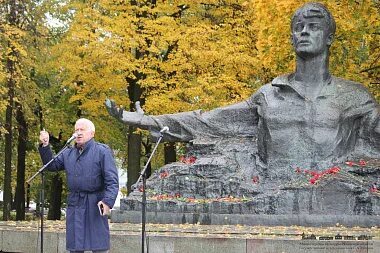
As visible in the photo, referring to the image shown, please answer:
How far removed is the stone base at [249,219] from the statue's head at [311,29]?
10.2 ft

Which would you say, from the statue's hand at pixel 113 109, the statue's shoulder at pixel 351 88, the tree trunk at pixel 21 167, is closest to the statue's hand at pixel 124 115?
the statue's hand at pixel 113 109

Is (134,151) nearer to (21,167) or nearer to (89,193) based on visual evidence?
(21,167)

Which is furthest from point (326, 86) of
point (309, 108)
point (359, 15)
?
point (359, 15)

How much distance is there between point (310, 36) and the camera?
13.5 m

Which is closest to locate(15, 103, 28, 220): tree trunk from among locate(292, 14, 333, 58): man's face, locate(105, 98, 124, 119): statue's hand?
locate(105, 98, 124, 119): statue's hand

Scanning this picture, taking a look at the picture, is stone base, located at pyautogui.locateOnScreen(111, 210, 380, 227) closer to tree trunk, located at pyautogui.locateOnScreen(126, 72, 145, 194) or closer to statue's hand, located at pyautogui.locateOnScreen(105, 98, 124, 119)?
statue's hand, located at pyautogui.locateOnScreen(105, 98, 124, 119)

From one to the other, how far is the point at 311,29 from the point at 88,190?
6941 mm

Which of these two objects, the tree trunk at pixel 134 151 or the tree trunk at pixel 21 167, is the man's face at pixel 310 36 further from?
the tree trunk at pixel 21 167

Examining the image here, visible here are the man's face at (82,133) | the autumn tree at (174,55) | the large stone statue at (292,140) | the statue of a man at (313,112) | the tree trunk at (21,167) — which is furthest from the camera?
the tree trunk at (21,167)

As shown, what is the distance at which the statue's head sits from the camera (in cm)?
1348

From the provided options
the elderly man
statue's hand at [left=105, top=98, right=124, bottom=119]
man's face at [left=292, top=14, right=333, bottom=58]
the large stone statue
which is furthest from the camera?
statue's hand at [left=105, top=98, right=124, bottom=119]

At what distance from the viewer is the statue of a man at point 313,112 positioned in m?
13.3

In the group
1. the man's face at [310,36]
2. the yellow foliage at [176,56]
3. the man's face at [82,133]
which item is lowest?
the man's face at [82,133]

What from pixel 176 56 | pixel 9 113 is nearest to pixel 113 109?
pixel 176 56
